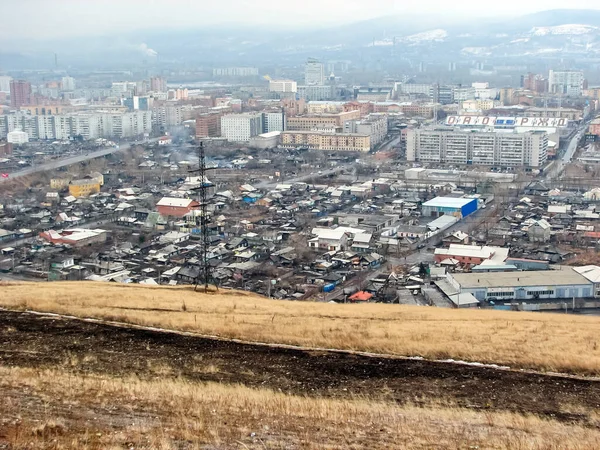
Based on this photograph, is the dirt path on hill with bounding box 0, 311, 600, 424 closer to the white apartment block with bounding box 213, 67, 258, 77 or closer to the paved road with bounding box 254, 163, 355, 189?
the paved road with bounding box 254, 163, 355, 189

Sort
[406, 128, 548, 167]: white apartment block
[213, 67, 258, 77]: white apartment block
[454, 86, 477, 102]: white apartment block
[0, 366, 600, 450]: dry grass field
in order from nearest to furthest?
[0, 366, 600, 450]: dry grass field → [406, 128, 548, 167]: white apartment block → [454, 86, 477, 102]: white apartment block → [213, 67, 258, 77]: white apartment block

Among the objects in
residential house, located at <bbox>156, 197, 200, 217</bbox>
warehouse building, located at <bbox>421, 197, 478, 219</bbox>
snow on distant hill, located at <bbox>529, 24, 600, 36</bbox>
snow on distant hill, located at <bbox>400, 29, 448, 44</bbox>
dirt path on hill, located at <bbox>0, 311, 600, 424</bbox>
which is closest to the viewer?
dirt path on hill, located at <bbox>0, 311, 600, 424</bbox>

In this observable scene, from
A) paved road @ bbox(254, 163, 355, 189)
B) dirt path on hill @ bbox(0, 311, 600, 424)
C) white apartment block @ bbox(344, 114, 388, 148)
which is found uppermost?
dirt path on hill @ bbox(0, 311, 600, 424)

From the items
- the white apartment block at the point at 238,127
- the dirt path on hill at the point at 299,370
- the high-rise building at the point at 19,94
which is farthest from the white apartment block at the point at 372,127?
the dirt path on hill at the point at 299,370

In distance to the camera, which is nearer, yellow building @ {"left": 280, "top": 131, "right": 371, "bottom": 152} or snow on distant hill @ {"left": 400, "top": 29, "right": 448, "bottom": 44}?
yellow building @ {"left": 280, "top": 131, "right": 371, "bottom": 152}

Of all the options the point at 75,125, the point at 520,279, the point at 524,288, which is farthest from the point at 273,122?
the point at 524,288

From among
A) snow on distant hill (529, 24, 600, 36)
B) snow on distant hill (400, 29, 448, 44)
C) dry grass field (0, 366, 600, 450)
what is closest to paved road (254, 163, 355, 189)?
dry grass field (0, 366, 600, 450)

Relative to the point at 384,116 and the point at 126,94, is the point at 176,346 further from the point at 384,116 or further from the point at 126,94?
the point at 126,94

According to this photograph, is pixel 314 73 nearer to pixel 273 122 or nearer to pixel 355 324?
pixel 273 122

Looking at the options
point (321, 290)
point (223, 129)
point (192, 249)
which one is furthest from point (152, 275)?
point (223, 129)
